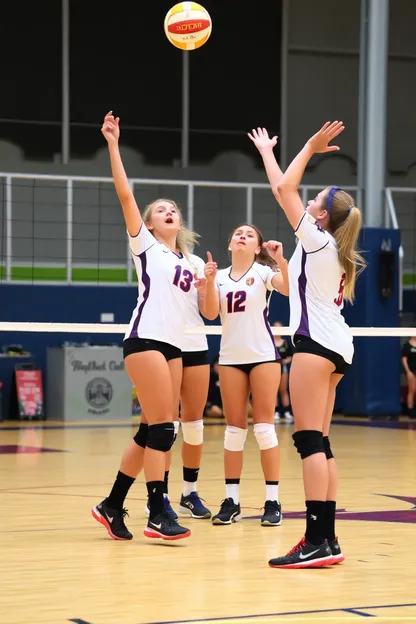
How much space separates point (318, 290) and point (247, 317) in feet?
5.93

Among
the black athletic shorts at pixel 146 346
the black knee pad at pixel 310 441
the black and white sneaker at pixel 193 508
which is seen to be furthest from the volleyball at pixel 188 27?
the black knee pad at pixel 310 441

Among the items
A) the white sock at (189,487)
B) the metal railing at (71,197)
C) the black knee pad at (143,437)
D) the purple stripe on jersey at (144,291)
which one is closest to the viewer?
the purple stripe on jersey at (144,291)

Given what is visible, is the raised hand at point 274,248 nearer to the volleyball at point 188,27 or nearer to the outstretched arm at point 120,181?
the outstretched arm at point 120,181

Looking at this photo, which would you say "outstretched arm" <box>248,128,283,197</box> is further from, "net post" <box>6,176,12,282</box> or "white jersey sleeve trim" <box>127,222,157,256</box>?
"net post" <box>6,176,12,282</box>

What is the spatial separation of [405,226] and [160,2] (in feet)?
20.3

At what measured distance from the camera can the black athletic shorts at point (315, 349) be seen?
226 inches

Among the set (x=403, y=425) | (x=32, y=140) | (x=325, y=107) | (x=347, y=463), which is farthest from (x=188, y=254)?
(x=325, y=107)

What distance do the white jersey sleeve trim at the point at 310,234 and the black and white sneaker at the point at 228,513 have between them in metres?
2.25

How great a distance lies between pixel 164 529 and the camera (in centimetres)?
640

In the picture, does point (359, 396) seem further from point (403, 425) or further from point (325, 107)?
point (325, 107)

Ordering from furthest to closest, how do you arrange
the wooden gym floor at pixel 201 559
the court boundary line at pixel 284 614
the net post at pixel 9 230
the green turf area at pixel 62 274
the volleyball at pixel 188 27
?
the green turf area at pixel 62 274 < the net post at pixel 9 230 < the volleyball at pixel 188 27 < the wooden gym floor at pixel 201 559 < the court boundary line at pixel 284 614

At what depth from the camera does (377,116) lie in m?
19.0

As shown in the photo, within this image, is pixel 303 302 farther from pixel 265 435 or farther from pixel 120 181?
pixel 265 435

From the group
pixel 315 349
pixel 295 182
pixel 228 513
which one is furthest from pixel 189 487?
pixel 295 182
